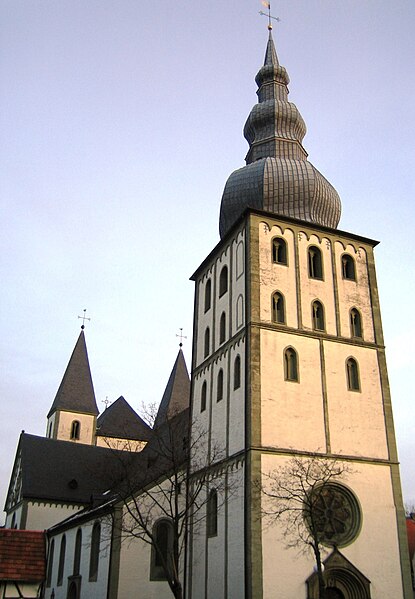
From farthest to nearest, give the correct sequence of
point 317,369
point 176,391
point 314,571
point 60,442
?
point 176,391, point 60,442, point 317,369, point 314,571

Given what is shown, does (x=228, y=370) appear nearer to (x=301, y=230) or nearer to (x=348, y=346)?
(x=348, y=346)

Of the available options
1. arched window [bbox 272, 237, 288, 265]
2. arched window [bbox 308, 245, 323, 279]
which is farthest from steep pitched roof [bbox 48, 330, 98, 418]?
arched window [bbox 308, 245, 323, 279]

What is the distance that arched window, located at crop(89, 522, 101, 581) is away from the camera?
30.7m

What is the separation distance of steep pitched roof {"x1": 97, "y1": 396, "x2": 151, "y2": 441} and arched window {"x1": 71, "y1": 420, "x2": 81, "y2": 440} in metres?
1.72

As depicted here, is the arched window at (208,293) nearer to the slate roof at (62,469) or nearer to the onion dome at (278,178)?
the onion dome at (278,178)

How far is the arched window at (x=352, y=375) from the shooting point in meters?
27.4

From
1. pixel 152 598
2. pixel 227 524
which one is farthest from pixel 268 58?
pixel 152 598

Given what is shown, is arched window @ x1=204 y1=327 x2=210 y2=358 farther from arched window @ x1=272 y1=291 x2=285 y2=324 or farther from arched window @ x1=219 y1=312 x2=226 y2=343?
arched window @ x1=272 y1=291 x2=285 y2=324

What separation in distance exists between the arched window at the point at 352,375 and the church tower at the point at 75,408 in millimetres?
33843

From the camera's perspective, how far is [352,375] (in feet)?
91.0

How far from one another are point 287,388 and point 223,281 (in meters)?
7.17

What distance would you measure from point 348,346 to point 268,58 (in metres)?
19.4

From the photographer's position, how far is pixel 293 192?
31312 millimetres

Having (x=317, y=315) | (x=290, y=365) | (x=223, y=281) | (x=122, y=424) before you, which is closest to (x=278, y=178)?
(x=223, y=281)
